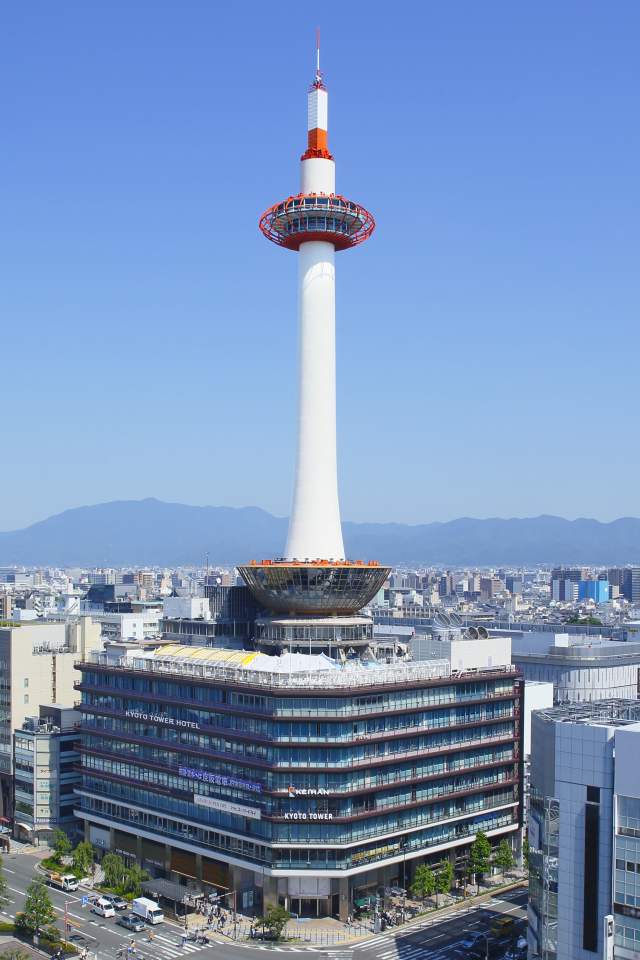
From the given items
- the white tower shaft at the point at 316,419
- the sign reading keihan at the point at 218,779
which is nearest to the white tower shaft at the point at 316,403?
the white tower shaft at the point at 316,419

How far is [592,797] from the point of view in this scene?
5566 cm

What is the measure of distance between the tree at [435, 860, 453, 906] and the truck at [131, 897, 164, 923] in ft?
74.4

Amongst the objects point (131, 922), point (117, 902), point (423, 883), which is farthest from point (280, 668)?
point (117, 902)

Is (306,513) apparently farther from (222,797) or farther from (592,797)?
(592,797)

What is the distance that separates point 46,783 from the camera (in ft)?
361

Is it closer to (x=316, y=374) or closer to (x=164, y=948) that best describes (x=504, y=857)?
(x=164, y=948)

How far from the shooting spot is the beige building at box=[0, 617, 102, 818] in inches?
4628

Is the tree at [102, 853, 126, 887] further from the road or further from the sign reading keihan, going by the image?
the sign reading keihan

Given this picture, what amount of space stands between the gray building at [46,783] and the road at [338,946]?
20471 mm

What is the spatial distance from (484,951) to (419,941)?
519 centimetres

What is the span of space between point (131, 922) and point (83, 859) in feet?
46.6

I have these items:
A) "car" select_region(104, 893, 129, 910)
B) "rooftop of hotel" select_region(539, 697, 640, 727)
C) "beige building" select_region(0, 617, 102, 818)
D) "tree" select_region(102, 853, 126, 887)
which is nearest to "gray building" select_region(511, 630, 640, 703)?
"beige building" select_region(0, 617, 102, 818)

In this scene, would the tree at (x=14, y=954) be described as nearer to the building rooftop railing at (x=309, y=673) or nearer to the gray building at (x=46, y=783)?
the building rooftop railing at (x=309, y=673)

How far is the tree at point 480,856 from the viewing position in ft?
298
